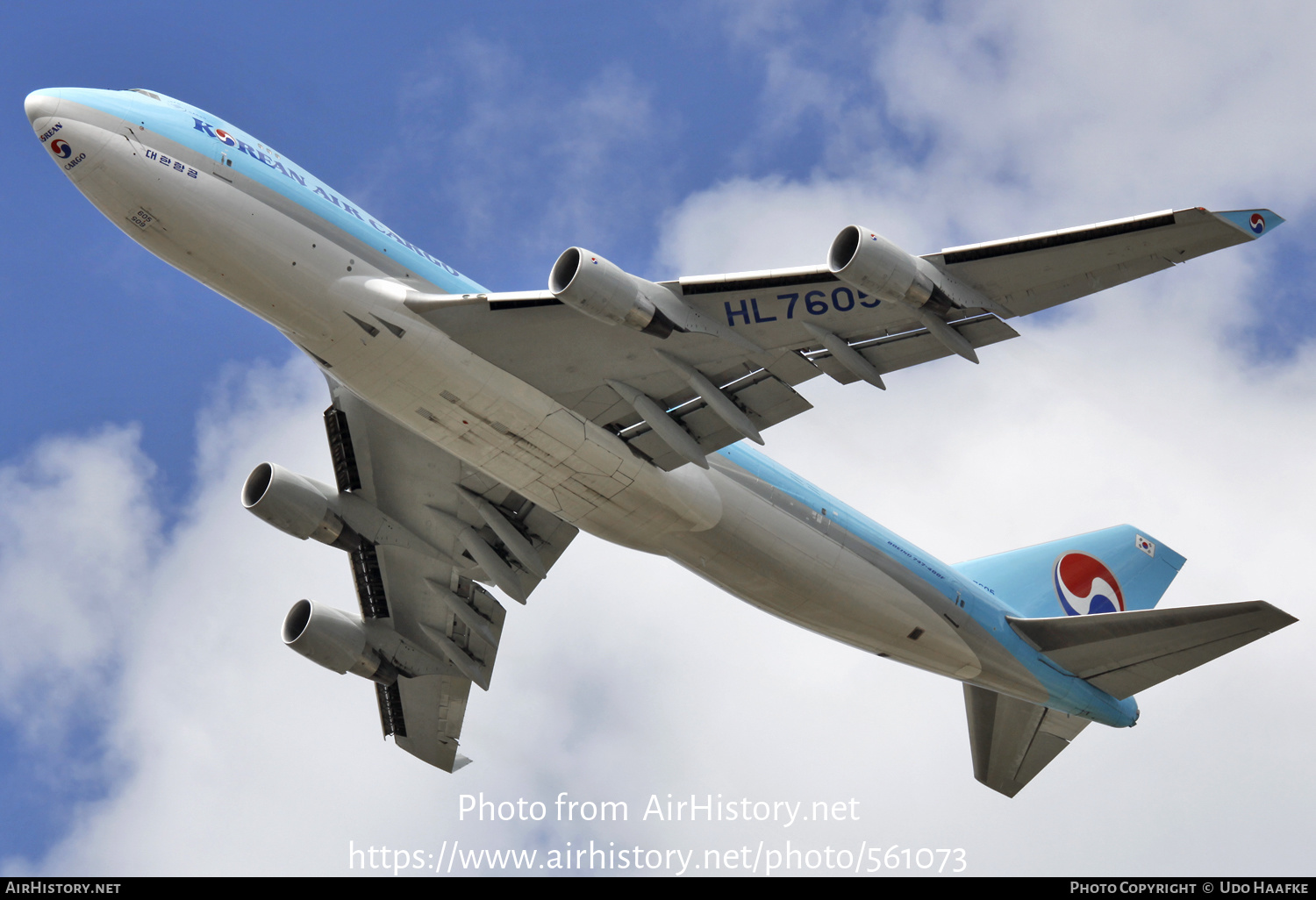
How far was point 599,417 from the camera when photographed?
2128 centimetres

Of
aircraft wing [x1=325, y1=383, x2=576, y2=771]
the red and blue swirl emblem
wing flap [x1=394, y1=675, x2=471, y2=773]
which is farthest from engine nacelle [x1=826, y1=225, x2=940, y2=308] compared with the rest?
wing flap [x1=394, y1=675, x2=471, y2=773]

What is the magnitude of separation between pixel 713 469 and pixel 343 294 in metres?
7.61

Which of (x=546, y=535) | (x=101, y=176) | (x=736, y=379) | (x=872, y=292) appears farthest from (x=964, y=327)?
(x=101, y=176)

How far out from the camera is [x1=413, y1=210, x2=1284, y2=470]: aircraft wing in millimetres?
17156

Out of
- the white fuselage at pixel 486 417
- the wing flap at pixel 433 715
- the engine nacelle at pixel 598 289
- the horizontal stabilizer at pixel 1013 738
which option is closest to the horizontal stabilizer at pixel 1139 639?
the white fuselage at pixel 486 417

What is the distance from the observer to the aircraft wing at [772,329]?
17.2 meters

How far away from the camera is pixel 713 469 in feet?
74.3

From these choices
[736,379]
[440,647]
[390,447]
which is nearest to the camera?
[736,379]

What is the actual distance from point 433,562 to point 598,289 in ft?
38.9

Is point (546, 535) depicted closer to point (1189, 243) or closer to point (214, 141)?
point (214, 141)

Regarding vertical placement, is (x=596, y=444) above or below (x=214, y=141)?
below

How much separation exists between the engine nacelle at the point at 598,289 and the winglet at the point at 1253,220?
27.1 feet

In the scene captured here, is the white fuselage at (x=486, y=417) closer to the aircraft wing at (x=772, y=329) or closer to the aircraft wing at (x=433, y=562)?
the aircraft wing at (x=772, y=329)

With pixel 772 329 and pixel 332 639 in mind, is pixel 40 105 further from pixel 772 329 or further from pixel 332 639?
pixel 332 639
